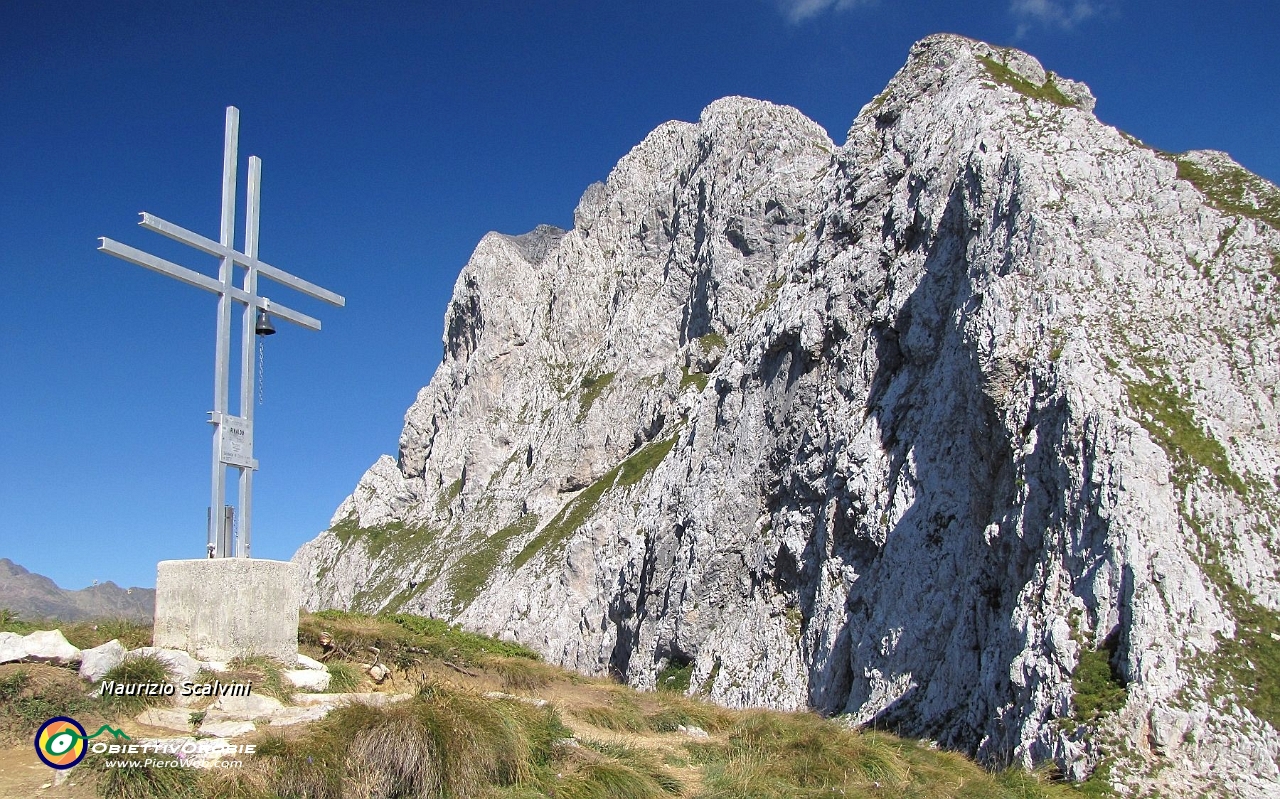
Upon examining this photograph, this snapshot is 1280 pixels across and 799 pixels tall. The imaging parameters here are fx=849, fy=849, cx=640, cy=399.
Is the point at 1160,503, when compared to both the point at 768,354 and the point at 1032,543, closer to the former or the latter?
the point at 1032,543

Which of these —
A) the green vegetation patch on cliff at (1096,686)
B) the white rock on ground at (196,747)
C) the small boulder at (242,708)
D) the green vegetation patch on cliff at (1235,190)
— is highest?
the green vegetation patch on cliff at (1235,190)

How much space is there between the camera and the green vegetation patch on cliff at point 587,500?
7338cm

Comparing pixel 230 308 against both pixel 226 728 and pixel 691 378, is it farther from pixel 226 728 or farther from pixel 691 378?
pixel 691 378

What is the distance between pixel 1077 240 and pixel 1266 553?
9676 millimetres

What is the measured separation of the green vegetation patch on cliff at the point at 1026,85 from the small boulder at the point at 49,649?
29.9 m

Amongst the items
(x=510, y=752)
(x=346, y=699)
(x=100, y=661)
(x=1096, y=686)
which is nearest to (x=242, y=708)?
(x=346, y=699)

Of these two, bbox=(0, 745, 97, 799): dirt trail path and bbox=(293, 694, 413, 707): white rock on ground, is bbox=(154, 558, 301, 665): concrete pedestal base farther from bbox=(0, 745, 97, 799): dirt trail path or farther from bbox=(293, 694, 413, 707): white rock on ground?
bbox=(0, 745, 97, 799): dirt trail path

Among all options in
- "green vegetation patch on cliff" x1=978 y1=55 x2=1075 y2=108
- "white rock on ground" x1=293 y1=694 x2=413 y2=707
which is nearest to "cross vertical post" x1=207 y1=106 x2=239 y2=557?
"white rock on ground" x1=293 y1=694 x2=413 y2=707

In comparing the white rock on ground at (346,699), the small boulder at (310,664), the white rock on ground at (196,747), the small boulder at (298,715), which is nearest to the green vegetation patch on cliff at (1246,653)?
the white rock on ground at (346,699)

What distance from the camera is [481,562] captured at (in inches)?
3501

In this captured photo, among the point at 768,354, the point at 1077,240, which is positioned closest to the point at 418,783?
the point at 1077,240

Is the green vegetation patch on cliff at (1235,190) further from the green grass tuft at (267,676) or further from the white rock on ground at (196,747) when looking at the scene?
the white rock on ground at (196,747)

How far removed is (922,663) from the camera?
22500mm

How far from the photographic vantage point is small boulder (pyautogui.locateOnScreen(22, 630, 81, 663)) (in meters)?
9.71
